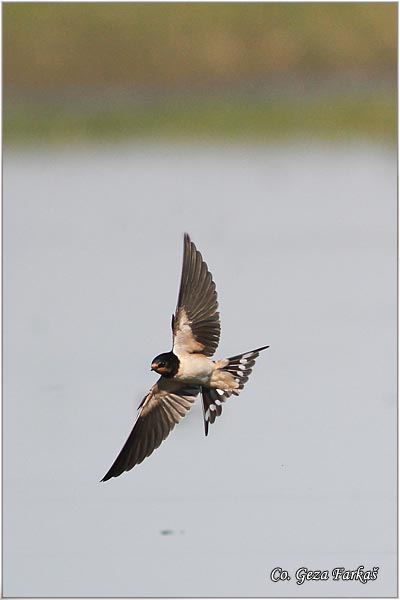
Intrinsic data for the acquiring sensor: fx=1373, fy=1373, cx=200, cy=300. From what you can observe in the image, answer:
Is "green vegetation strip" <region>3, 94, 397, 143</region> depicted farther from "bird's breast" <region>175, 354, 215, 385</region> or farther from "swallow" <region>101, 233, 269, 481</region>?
"bird's breast" <region>175, 354, 215, 385</region>

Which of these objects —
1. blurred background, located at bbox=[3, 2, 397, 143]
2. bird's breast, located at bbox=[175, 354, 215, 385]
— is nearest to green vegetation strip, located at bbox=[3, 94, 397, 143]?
blurred background, located at bbox=[3, 2, 397, 143]

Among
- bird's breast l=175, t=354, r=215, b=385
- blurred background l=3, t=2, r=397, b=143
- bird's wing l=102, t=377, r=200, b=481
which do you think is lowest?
bird's wing l=102, t=377, r=200, b=481

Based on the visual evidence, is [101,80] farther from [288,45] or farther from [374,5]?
[374,5]

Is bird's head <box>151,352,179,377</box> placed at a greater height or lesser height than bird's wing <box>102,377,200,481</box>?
greater

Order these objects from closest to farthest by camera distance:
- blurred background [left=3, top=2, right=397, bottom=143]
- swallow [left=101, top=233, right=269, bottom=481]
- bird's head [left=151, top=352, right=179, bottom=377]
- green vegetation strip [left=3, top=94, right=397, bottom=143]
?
bird's head [left=151, top=352, right=179, bottom=377]
swallow [left=101, top=233, right=269, bottom=481]
green vegetation strip [left=3, top=94, right=397, bottom=143]
blurred background [left=3, top=2, right=397, bottom=143]

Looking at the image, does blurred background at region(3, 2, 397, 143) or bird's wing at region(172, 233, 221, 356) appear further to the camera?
blurred background at region(3, 2, 397, 143)

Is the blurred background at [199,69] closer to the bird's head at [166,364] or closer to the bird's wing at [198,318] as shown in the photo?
the bird's wing at [198,318]

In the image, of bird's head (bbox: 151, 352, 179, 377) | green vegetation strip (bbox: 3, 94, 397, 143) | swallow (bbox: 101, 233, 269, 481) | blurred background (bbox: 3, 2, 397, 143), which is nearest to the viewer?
bird's head (bbox: 151, 352, 179, 377)
